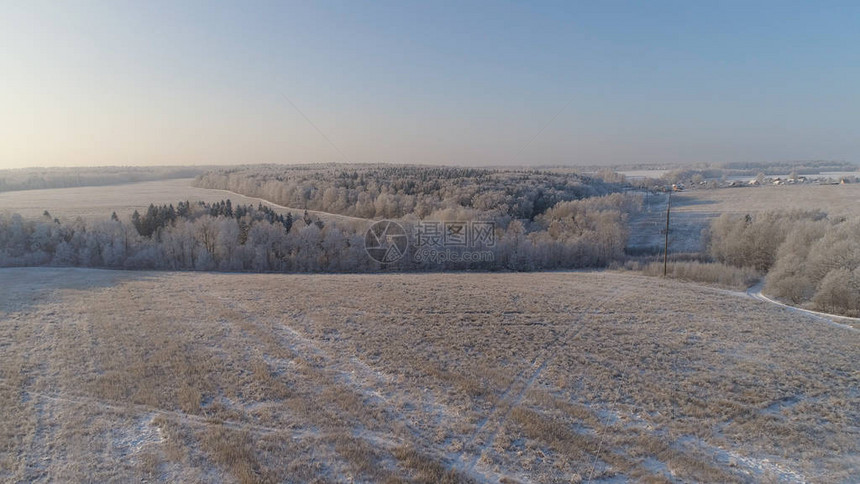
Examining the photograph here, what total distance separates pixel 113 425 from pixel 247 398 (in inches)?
96.4

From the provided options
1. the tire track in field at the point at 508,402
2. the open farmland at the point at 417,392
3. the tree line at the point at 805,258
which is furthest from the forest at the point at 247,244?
the tire track in field at the point at 508,402

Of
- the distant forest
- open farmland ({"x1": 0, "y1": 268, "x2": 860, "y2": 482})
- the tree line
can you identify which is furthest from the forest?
open farmland ({"x1": 0, "y1": 268, "x2": 860, "y2": 482})

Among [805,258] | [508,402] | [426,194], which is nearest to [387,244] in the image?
[426,194]

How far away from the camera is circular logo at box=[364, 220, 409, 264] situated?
4309 centimetres

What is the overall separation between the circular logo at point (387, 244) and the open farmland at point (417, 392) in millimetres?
24626

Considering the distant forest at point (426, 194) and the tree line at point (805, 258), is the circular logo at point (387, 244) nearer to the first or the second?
the distant forest at point (426, 194)

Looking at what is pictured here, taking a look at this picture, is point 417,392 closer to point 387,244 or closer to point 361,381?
point 361,381

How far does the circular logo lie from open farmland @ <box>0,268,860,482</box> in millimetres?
24626

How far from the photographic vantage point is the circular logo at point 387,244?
141 ft

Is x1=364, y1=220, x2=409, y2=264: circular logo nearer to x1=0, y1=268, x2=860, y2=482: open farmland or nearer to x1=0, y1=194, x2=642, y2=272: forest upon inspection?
x1=0, y1=194, x2=642, y2=272: forest

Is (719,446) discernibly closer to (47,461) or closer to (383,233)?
(47,461)

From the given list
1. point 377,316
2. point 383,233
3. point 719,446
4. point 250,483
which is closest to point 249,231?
point 383,233

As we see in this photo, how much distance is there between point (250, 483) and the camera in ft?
22.0

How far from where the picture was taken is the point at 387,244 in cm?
4388
